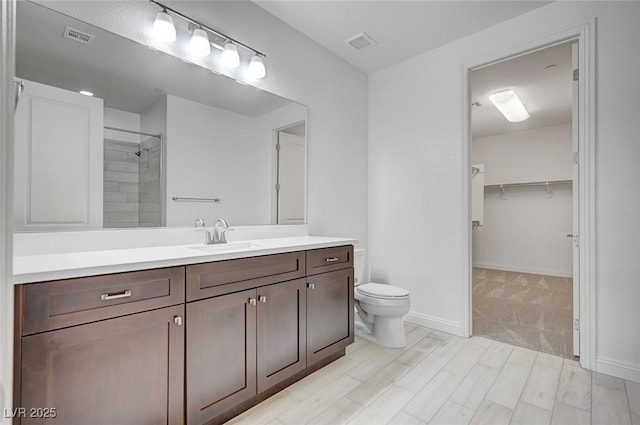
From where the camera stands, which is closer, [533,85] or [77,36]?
[77,36]

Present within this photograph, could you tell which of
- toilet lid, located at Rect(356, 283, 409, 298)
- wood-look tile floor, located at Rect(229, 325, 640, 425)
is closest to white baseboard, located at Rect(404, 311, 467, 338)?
wood-look tile floor, located at Rect(229, 325, 640, 425)

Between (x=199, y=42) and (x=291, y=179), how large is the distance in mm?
1129

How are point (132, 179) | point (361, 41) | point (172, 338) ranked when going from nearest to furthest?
point (172, 338) < point (132, 179) < point (361, 41)

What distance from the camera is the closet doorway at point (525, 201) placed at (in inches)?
120

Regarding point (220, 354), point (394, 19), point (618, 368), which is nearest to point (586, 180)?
point (618, 368)

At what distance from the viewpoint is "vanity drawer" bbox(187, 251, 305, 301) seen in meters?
1.38

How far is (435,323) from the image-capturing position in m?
2.80

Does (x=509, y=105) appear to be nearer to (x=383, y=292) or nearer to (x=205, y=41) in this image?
(x=383, y=292)

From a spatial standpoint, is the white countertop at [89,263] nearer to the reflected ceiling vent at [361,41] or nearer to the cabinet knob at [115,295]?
the cabinet knob at [115,295]

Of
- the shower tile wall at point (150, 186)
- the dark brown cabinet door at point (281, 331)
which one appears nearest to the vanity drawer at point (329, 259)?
the dark brown cabinet door at point (281, 331)

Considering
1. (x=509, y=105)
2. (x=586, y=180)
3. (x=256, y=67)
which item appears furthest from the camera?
(x=509, y=105)

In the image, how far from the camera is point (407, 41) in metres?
2.71

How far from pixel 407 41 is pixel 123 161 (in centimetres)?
246

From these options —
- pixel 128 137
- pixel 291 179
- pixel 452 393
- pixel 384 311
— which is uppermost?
pixel 128 137
